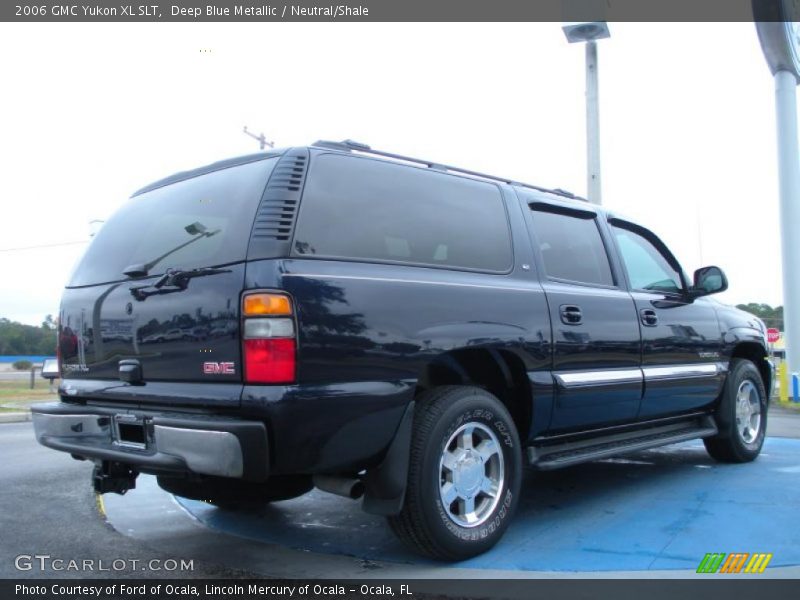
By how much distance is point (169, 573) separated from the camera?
3.27 metres

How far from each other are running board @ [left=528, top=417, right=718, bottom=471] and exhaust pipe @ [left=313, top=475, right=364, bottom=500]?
113 centimetres

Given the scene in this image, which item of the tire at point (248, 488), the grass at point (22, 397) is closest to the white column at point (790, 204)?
the tire at point (248, 488)

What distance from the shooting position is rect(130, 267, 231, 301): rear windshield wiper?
304cm

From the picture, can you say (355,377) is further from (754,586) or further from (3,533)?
(3,533)

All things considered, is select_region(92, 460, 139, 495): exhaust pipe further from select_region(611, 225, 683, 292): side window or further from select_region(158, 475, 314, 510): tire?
select_region(611, 225, 683, 292): side window

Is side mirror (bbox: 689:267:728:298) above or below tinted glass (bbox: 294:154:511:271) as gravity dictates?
below

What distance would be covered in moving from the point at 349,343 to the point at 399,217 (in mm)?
823

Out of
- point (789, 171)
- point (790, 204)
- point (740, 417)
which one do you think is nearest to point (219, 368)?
point (740, 417)

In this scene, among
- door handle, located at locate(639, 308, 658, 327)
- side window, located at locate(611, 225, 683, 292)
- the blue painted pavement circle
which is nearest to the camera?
the blue painted pavement circle

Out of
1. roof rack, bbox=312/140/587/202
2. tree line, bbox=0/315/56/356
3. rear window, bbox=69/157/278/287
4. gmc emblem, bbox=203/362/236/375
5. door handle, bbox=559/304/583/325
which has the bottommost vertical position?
tree line, bbox=0/315/56/356

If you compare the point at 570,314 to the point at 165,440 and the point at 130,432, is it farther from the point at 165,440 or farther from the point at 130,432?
the point at 130,432

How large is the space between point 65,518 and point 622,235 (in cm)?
418

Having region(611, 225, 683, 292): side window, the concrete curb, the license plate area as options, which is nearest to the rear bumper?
the license plate area

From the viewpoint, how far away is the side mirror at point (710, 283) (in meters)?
5.26
